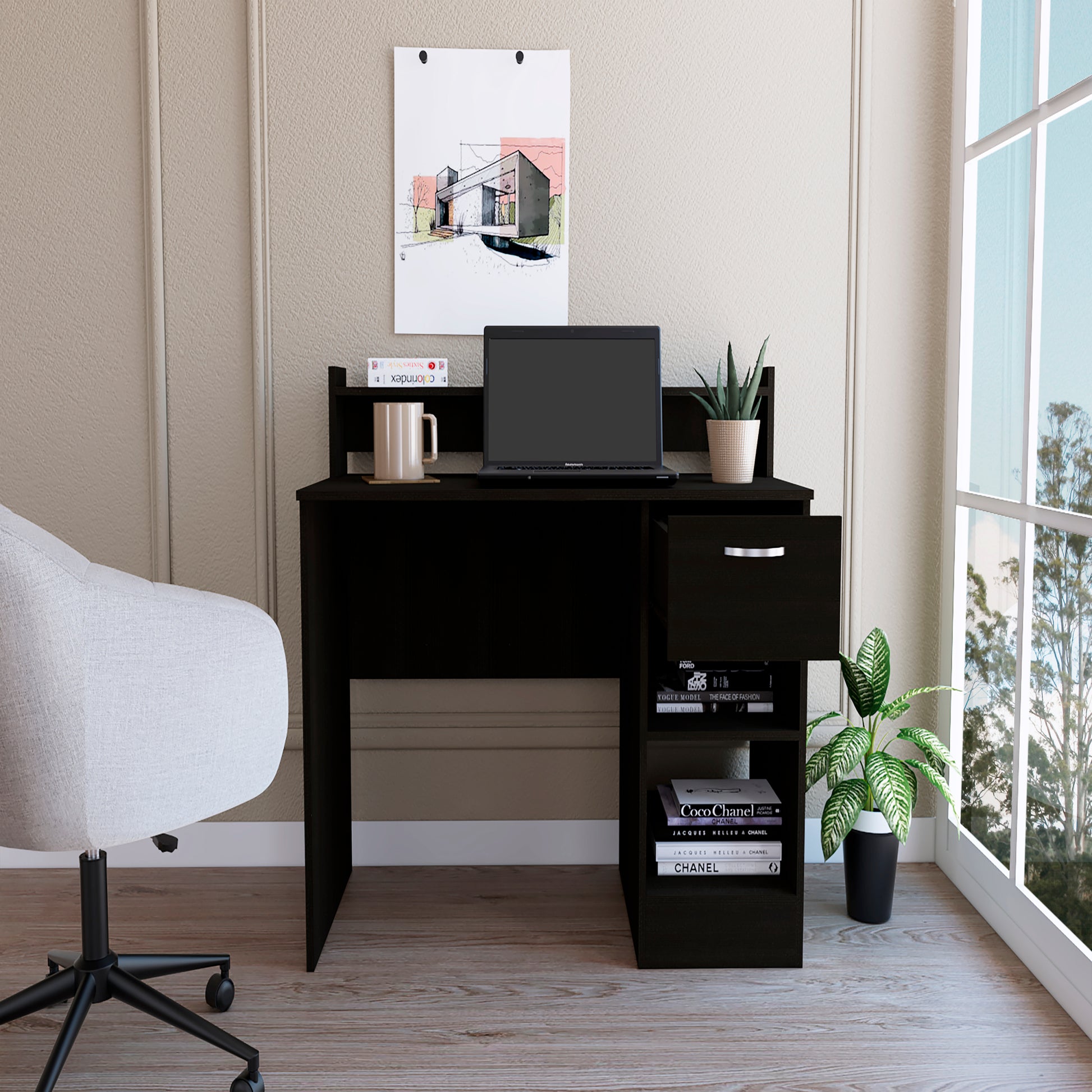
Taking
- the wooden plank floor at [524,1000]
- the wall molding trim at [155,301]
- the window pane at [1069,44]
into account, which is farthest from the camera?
the wall molding trim at [155,301]

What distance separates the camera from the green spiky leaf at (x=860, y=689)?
219 centimetres

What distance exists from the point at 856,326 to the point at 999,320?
33 cm

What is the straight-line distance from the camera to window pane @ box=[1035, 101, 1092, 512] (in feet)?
5.90

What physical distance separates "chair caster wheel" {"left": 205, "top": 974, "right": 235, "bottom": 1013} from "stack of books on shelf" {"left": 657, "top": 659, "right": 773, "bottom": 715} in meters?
0.92

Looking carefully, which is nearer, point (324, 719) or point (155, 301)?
point (324, 719)

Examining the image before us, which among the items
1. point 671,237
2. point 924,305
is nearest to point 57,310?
point 671,237

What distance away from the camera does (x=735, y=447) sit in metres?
2.09

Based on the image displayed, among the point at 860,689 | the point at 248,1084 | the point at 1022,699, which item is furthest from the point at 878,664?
the point at 248,1084

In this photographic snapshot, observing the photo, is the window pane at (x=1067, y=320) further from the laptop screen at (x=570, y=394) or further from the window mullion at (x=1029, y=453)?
the laptop screen at (x=570, y=394)

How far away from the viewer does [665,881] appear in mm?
2062

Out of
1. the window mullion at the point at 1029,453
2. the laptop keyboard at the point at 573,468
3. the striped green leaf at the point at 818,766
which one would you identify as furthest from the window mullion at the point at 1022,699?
the laptop keyboard at the point at 573,468

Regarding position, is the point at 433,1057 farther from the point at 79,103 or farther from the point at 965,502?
the point at 79,103

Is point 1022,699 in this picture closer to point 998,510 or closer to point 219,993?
point 998,510

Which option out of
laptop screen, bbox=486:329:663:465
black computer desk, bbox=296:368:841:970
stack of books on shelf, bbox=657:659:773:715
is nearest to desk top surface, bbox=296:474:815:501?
black computer desk, bbox=296:368:841:970
